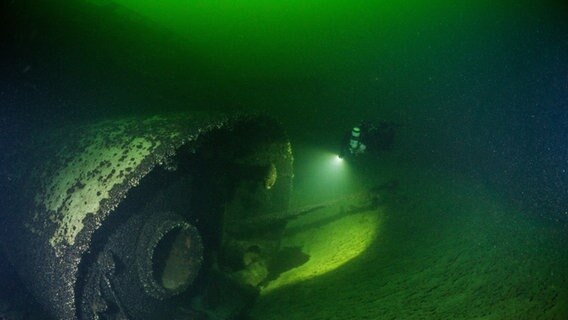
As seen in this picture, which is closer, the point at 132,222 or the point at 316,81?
the point at 132,222

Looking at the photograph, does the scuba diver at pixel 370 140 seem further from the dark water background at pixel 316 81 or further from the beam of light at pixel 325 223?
the dark water background at pixel 316 81

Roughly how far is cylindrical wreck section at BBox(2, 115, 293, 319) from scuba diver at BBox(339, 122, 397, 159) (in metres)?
3.21

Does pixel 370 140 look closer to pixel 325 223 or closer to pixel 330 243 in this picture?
pixel 325 223

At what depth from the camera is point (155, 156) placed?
2.72 m

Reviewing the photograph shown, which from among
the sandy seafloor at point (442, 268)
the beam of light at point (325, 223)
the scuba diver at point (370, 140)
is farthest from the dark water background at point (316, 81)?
the beam of light at point (325, 223)

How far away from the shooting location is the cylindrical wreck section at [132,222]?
2.55m

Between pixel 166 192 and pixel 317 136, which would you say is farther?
pixel 317 136

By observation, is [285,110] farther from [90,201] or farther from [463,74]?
[463,74]

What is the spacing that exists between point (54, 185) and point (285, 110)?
5.12m

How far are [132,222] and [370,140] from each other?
5129 millimetres

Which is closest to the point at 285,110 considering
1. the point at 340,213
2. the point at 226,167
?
the point at 340,213

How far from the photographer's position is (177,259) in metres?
3.43

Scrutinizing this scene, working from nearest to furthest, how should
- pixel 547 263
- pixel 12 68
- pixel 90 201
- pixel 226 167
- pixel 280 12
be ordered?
pixel 547 263 < pixel 90 201 < pixel 12 68 < pixel 226 167 < pixel 280 12

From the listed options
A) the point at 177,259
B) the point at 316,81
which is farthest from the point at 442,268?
the point at 316,81
